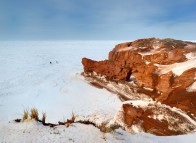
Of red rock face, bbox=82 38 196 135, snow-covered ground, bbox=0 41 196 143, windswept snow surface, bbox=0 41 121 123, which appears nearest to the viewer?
snow-covered ground, bbox=0 41 196 143

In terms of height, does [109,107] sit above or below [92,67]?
below

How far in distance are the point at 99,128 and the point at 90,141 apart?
0.60 meters

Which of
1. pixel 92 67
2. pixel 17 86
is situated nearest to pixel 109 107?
pixel 92 67

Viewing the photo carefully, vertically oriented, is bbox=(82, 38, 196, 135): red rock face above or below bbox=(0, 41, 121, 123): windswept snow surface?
above

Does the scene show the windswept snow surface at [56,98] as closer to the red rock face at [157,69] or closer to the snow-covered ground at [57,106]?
the snow-covered ground at [57,106]

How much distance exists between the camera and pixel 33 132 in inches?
166

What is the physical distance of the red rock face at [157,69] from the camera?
1421 cm

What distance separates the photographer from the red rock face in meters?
14.2

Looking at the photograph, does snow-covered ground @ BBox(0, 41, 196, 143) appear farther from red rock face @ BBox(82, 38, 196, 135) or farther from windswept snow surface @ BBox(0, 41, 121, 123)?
red rock face @ BBox(82, 38, 196, 135)

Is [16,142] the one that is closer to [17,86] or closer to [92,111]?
[92,111]

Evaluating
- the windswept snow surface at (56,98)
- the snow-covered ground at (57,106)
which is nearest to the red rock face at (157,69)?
the snow-covered ground at (57,106)

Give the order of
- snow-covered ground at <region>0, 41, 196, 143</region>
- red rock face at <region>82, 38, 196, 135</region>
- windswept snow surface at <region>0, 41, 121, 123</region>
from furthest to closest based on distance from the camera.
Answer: windswept snow surface at <region>0, 41, 121, 123</region>
red rock face at <region>82, 38, 196, 135</region>
snow-covered ground at <region>0, 41, 196, 143</region>

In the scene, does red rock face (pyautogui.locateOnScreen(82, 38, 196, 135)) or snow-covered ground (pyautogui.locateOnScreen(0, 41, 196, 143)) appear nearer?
snow-covered ground (pyautogui.locateOnScreen(0, 41, 196, 143))

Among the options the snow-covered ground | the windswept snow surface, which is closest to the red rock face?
the snow-covered ground
